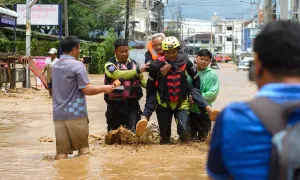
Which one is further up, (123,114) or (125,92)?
(125,92)

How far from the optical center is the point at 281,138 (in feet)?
6.68

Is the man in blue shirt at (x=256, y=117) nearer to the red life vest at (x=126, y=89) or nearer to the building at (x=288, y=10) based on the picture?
the red life vest at (x=126, y=89)

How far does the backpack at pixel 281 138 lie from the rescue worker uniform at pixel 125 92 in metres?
6.23

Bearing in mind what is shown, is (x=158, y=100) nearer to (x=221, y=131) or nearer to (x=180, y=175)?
(x=180, y=175)

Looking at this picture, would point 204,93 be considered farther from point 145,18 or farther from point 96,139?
point 145,18

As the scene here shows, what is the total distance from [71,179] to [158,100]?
2141mm

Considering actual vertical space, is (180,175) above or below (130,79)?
below

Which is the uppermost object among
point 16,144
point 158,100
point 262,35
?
point 262,35

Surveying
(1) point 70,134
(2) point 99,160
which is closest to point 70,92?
(1) point 70,134

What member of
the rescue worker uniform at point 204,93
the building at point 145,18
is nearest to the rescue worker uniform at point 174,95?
the rescue worker uniform at point 204,93

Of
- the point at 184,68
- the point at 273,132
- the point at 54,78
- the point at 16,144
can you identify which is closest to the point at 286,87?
the point at 273,132

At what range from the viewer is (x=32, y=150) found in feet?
30.1

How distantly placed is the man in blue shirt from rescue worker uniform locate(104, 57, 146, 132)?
6.07 metres

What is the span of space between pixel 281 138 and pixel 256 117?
11cm
